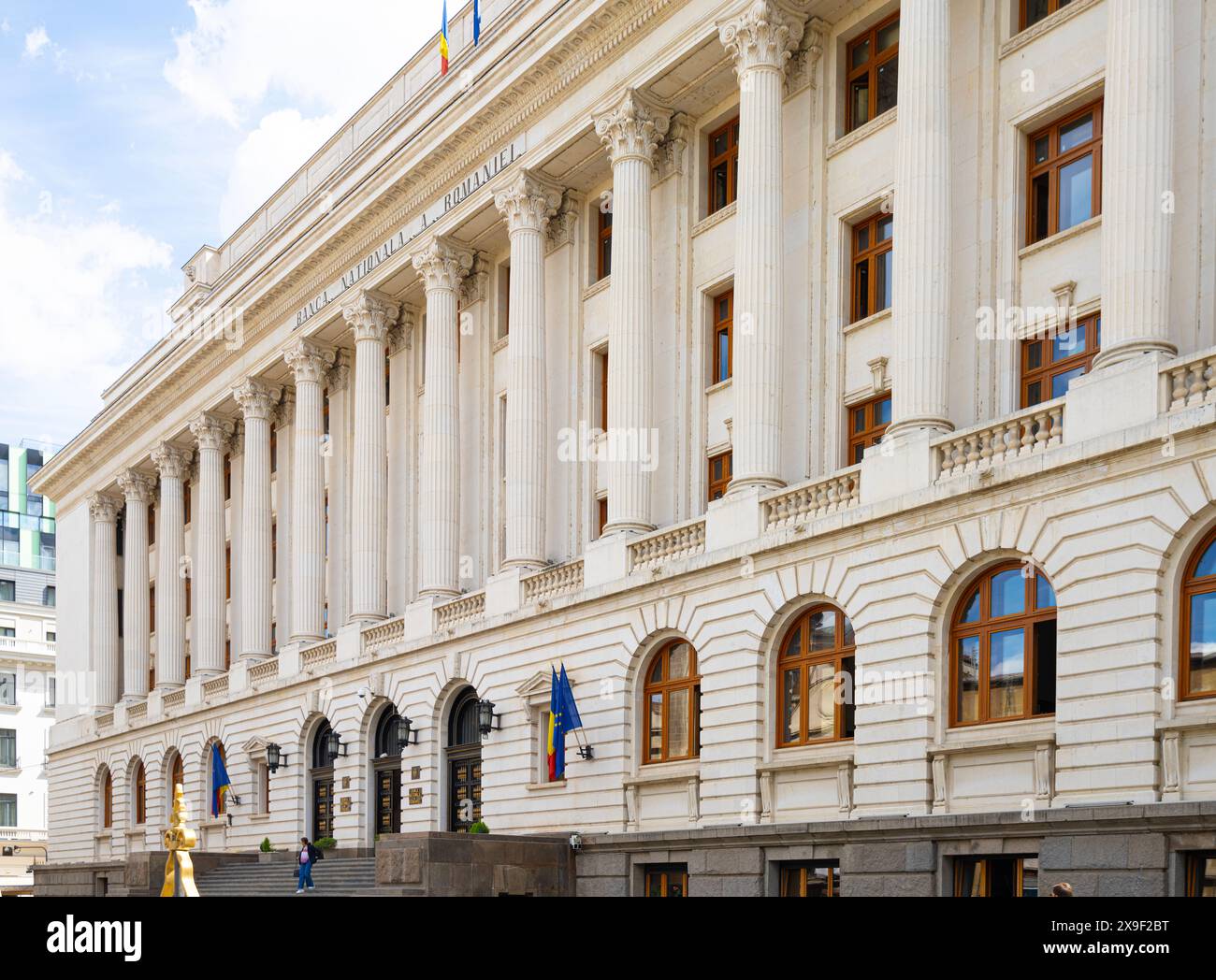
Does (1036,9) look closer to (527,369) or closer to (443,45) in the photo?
(527,369)

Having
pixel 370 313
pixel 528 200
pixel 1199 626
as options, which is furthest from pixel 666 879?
pixel 370 313

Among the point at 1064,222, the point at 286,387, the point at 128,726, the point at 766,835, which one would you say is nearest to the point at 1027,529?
the point at 1064,222

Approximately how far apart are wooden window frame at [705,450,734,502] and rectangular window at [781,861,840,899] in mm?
9073

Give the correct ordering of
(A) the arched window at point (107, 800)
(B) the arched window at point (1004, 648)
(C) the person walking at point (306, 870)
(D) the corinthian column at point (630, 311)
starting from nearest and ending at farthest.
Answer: (B) the arched window at point (1004, 648) → (D) the corinthian column at point (630, 311) → (C) the person walking at point (306, 870) → (A) the arched window at point (107, 800)

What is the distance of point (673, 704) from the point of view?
32.8m

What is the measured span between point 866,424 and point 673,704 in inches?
302

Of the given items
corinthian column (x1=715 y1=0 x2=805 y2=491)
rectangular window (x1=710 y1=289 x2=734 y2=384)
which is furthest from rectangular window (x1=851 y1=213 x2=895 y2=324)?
rectangular window (x1=710 y1=289 x2=734 y2=384)

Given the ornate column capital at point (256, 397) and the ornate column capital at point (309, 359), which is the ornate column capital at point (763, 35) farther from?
the ornate column capital at point (256, 397)

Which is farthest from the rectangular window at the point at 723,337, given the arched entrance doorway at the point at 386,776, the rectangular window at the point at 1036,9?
the arched entrance doorway at the point at 386,776

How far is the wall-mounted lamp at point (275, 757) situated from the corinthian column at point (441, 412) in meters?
10.6

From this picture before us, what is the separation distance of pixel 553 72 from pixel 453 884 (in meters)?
20.7

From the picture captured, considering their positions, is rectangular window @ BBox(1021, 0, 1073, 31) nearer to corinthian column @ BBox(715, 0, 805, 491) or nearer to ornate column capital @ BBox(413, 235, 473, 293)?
corinthian column @ BBox(715, 0, 805, 491)

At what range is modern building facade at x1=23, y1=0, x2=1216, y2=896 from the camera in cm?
2320

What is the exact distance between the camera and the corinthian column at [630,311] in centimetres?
3484
